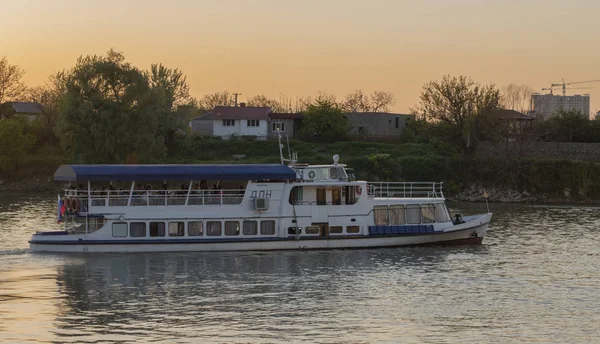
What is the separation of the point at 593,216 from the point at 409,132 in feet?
130

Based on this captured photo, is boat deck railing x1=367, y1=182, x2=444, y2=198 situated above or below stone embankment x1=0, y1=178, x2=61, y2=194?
above

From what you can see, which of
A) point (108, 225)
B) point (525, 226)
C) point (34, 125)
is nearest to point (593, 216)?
point (525, 226)

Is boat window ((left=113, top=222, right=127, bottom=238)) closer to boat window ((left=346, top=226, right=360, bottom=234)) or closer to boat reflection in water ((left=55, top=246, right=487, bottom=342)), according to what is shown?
boat reflection in water ((left=55, top=246, right=487, bottom=342))

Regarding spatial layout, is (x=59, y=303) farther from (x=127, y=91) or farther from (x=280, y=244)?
(x=127, y=91)

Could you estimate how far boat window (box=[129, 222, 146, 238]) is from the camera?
43781 mm

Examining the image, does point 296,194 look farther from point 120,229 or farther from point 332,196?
point 120,229

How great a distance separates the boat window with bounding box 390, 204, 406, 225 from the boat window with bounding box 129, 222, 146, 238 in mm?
13094

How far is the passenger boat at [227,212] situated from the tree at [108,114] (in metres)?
37.9

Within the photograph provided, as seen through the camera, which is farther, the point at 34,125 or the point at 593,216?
the point at 34,125

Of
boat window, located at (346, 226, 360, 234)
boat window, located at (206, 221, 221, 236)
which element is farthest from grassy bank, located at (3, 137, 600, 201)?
boat window, located at (206, 221, 221, 236)

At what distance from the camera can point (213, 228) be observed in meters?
44.5

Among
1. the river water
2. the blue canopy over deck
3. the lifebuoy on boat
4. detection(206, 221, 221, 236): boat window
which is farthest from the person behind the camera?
detection(206, 221, 221, 236): boat window

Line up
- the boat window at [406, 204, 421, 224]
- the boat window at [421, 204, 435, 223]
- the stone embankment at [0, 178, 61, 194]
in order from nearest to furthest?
the boat window at [406, 204, 421, 224]
the boat window at [421, 204, 435, 223]
the stone embankment at [0, 178, 61, 194]

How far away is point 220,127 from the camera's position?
106375mm
